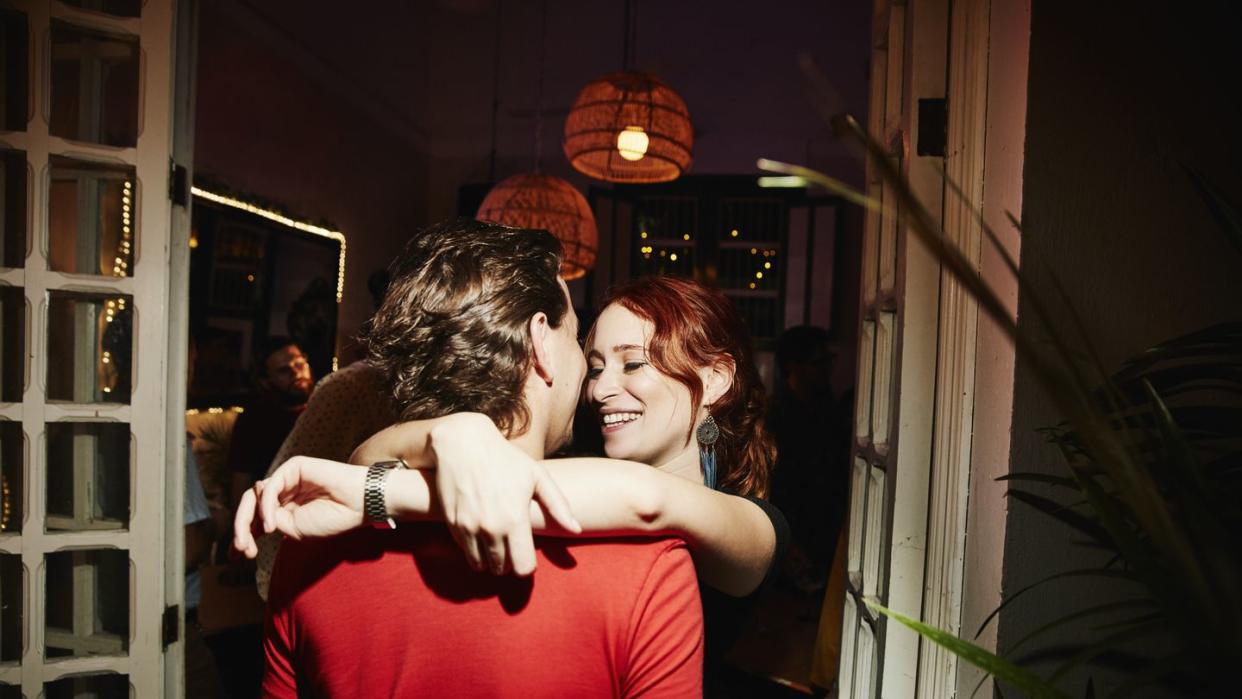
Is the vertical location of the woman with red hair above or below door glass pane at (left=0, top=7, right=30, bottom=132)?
below

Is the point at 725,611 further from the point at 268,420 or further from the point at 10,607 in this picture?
the point at 268,420

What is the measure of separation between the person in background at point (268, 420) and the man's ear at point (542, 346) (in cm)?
258

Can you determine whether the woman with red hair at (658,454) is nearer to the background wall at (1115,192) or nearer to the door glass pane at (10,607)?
the background wall at (1115,192)

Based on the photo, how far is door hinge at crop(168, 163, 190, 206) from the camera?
1.62 metres

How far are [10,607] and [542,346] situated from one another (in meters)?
1.56

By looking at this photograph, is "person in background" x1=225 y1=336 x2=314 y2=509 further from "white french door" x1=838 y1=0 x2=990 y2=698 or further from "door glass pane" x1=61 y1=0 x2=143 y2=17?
"white french door" x1=838 y1=0 x2=990 y2=698

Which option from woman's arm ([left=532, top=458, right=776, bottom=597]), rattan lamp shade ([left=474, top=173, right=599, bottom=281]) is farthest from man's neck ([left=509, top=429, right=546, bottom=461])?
rattan lamp shade ([left=474, top=173, right=599, bottom=281])

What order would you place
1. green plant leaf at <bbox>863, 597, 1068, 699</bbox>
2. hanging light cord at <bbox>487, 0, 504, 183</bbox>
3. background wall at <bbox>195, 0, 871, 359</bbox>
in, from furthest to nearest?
1. hanging light cord at <bbox>487, 0, 504, 183</bbox>
2. background wall at <bbox>195, 0, 871, 359</bbox>
3. green plant leaf at <bbox>863, 597, 1068, 699</bbox>

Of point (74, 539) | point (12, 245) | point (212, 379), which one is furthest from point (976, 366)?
point (212, 379)

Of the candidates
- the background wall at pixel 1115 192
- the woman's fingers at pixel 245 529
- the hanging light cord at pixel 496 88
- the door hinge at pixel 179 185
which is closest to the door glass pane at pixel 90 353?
the door hinge at pixel 179 185

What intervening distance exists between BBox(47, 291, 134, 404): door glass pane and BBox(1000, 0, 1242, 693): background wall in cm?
198

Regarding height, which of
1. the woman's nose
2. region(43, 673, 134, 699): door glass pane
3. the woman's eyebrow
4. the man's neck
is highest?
the woman's eyebrow

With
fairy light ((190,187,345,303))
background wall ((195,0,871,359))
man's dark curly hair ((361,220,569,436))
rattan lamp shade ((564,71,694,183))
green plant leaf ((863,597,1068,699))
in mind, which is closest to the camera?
green plant leaf ((863,597,1068,699))

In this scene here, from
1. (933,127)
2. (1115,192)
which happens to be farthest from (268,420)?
(1115,192)
